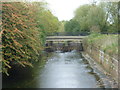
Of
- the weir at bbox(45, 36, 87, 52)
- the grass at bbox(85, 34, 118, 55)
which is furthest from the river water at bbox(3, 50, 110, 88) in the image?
the weir at bbox(45, 36, 87, 52)

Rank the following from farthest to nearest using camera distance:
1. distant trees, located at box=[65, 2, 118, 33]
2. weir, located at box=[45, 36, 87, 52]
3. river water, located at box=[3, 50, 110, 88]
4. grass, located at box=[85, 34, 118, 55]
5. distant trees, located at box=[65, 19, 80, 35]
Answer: distant trees, located at box=[65, 19, 80, 35]
distant trees, located at box=[65, 2, 118, 33]
weir, located at box=[45, 36, 87, 52]
grass, located at box=[85, 34, 118, 55]
river water, located at box=[3, 50, 110, 88]

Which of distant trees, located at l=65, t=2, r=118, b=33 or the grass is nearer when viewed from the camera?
the grass

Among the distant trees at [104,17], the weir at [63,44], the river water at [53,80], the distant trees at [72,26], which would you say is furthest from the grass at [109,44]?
the distant trees at [72,26]

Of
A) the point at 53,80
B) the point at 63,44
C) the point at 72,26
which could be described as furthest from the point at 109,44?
the point at 72,26

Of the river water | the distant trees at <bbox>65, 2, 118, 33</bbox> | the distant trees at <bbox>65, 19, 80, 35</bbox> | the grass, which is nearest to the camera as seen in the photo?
the river water

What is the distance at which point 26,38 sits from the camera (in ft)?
17.5

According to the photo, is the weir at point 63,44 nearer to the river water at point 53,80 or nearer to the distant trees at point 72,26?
the distant trees at point 72,26

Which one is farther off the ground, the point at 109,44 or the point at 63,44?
the point at 109,44

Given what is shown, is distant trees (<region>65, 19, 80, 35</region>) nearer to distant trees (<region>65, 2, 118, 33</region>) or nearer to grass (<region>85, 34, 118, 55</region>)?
distant trees (<region>65, 2, 118, 33</region>)

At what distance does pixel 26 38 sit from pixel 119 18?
18119mm

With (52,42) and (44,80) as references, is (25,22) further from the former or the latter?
(52,42)

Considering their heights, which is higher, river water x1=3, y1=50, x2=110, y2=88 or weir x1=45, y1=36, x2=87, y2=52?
weir x1=45, y1=36, x2=87, y2=52

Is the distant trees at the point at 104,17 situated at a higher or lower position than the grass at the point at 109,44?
higher

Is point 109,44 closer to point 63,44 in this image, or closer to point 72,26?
point 63,44
